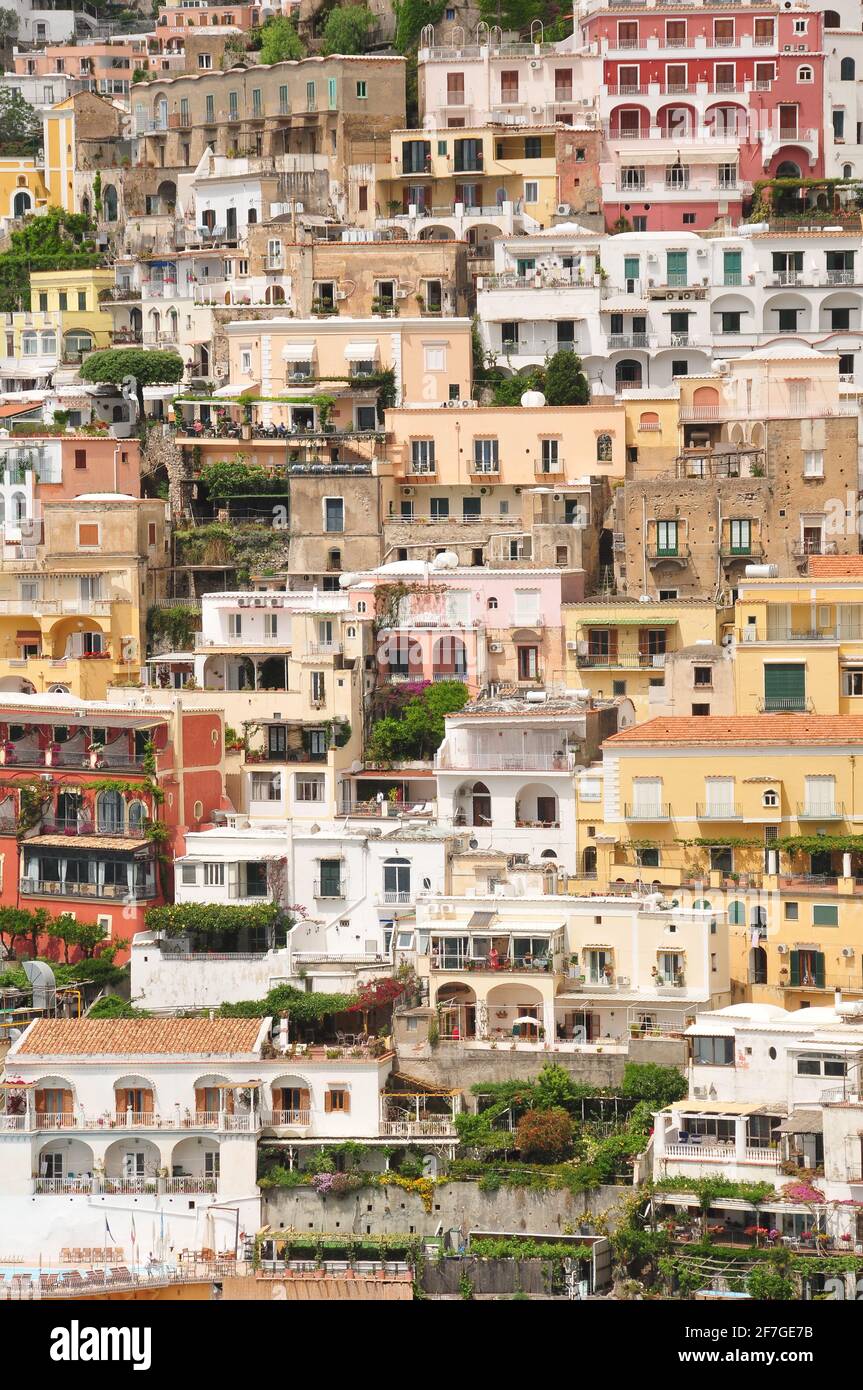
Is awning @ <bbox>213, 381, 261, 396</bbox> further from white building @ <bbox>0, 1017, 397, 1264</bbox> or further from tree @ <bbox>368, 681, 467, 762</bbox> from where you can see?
white building @ <bbox>0, 1017, 397, 1264</bbox>

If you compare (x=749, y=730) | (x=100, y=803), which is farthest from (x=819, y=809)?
(x=100, y=803)

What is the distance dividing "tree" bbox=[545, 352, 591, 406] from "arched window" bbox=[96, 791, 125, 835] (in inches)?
614

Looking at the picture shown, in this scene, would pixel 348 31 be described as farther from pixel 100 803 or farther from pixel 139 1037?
pixel 139 1037

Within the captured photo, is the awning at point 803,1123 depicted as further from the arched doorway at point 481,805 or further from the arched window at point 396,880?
the arched doorway at point 481,805

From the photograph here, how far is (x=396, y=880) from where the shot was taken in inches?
Answer: 1807

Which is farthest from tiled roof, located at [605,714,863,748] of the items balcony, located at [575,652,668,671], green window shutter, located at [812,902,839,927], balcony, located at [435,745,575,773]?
balcony, located at [575,652,668,671]

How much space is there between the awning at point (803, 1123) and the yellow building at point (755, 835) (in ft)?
14.1

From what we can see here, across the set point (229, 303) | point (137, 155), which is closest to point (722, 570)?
point (229, 303)

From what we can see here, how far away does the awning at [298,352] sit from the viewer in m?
59.9

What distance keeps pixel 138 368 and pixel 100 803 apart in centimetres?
1923

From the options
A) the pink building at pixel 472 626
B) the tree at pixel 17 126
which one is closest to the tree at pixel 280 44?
the tree at pixel 17 126

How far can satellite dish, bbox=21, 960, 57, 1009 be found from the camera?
1753 inches

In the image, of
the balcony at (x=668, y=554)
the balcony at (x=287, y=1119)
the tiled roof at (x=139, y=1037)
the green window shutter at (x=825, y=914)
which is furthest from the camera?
the balcony at (x=668, y=554)

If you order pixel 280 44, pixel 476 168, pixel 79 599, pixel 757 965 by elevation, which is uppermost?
pixel 280 44
